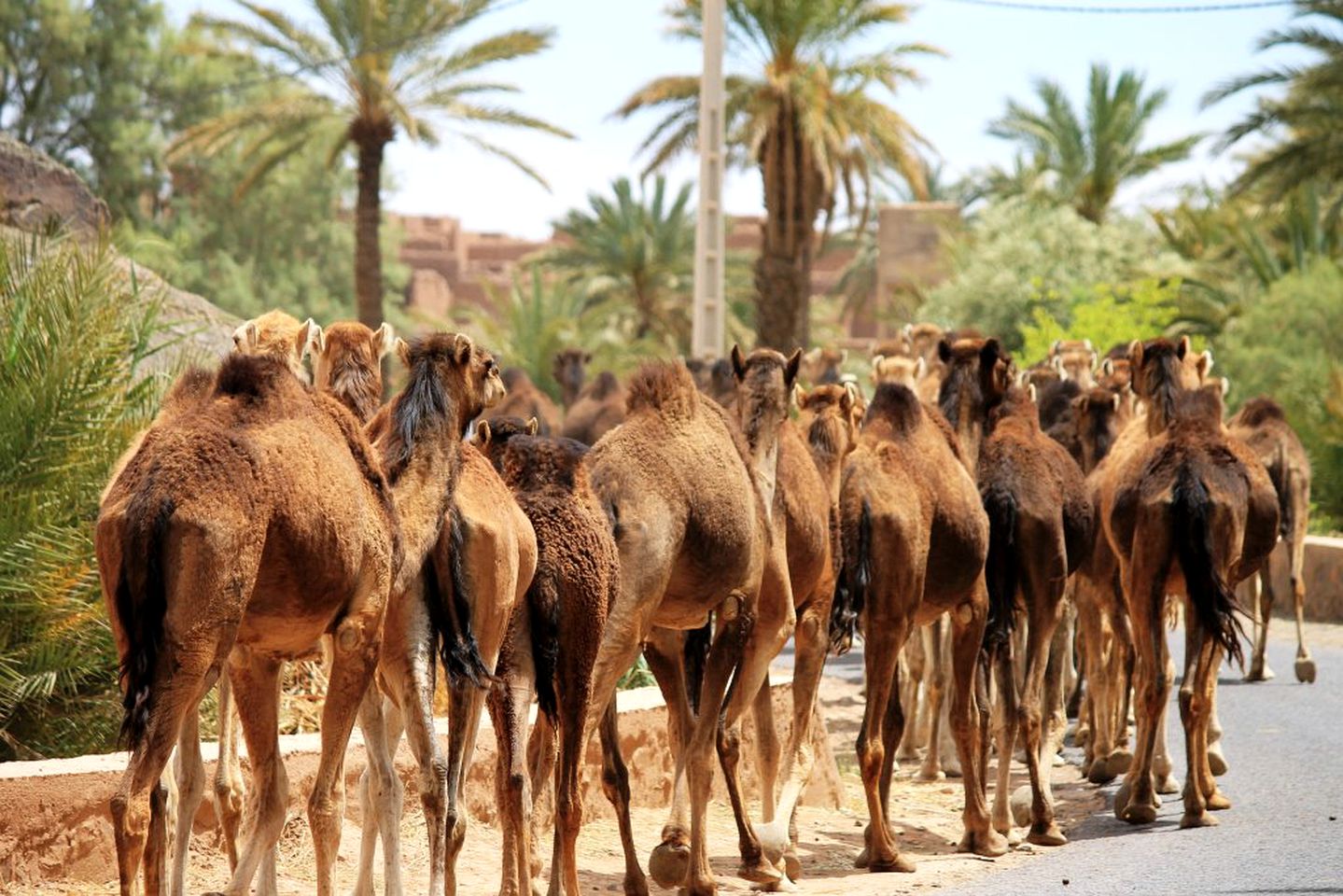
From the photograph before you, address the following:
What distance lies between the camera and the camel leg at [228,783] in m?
7.70

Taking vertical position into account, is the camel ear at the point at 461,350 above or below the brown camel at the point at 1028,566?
above

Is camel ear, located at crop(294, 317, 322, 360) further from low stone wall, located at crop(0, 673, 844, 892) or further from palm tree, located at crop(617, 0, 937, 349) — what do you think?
palm tree, located at crop(617, 0, 937, 349)

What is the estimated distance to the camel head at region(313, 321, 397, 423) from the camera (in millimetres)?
8094

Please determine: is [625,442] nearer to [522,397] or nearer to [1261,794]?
[1261,794]

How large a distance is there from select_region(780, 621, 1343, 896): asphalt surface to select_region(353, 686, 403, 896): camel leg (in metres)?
2.48

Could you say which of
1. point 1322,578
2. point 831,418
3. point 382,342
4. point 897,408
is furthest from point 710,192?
point 382,342

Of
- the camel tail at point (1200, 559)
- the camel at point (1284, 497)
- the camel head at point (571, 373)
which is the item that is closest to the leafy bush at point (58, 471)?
the camel tail at point (1200, 559)

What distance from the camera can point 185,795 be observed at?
6930mm

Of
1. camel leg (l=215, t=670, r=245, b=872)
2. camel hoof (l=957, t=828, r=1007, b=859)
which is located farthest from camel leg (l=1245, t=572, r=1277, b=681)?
camel leg (l=215, t=670, r=245, b=872)

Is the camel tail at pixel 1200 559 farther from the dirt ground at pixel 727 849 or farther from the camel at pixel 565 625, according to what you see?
the camel at pixel 565 625

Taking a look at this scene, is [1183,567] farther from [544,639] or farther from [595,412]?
[595,412]

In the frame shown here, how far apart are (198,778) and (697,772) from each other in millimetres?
2330

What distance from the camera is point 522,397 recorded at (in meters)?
21.1

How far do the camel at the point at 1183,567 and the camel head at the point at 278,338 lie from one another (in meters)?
4.99
